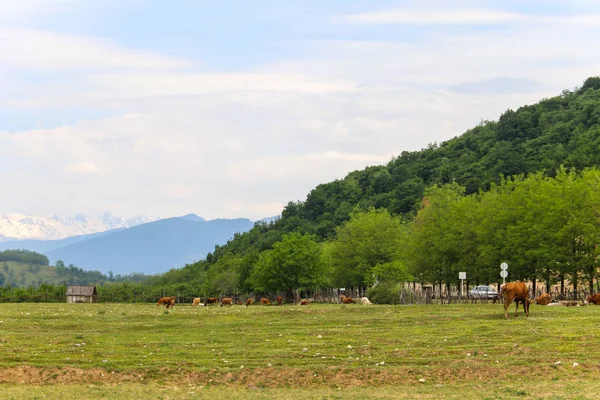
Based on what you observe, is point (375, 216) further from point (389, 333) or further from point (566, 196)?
point (389, 333)

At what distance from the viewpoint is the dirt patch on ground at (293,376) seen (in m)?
28.1

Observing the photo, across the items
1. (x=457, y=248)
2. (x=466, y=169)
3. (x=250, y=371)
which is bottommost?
(x=250, y=371)

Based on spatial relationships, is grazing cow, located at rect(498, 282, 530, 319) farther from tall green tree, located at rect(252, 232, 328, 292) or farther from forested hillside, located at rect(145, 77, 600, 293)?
forested hillside, located at rect(145, 77, 600, 293)

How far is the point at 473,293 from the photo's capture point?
307 ft

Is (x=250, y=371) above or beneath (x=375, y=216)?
beneath

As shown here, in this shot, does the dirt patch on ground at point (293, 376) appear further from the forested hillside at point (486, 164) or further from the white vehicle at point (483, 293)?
the forested hillside at point (486, 164)

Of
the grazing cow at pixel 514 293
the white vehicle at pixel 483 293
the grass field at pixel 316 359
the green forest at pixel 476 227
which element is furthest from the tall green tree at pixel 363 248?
the grass field at pixel 316 359

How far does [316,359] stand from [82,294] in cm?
9981

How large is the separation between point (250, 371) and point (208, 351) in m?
4.99

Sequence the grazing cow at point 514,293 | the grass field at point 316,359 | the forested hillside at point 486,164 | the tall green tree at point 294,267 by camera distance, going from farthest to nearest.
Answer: the forested hillside at point 486,164 < the tall green tree at point 294,267 < the grazing cow at point 514,293 < the grass field at point 316,359

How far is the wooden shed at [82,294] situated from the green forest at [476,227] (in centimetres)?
2245

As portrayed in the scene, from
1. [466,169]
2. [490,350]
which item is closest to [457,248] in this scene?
[490,350]

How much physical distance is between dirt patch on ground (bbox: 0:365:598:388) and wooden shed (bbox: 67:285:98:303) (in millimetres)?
94220

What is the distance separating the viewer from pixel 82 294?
125m
